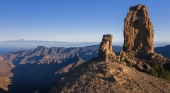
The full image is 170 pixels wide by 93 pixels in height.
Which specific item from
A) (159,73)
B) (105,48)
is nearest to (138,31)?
(159,73)

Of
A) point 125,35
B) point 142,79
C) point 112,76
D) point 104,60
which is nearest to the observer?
point 112,76

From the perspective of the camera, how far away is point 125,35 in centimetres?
5981

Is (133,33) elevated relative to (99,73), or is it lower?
elevated

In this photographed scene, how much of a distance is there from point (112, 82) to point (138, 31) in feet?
103

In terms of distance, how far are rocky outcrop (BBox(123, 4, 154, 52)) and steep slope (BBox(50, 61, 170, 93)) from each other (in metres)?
23.2

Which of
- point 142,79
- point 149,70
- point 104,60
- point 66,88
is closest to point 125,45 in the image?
point 149,70

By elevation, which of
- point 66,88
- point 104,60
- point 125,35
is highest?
point 125,35

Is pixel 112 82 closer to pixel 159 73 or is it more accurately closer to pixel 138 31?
pixel 159 73

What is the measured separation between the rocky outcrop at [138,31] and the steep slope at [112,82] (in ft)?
76.0

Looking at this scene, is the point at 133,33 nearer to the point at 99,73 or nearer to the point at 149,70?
the point at 149,70

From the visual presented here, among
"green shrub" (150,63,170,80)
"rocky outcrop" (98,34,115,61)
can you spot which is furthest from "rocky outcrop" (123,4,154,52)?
"rocky outcrop" (98,34,115,61)

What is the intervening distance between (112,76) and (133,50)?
92.3ft

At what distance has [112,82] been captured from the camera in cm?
3256

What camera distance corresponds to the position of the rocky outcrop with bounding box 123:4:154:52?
60188 millimetres
